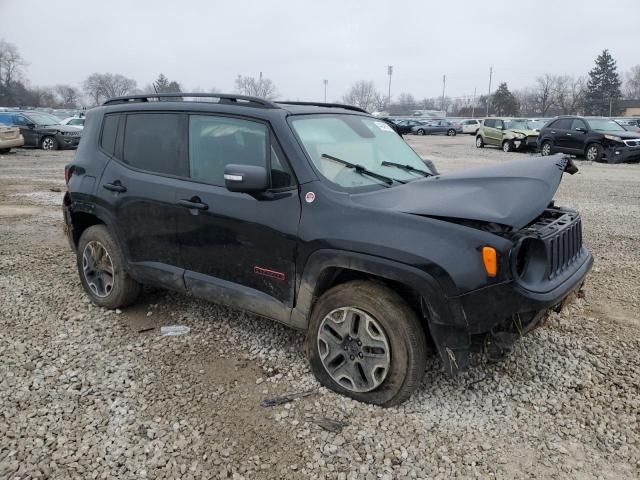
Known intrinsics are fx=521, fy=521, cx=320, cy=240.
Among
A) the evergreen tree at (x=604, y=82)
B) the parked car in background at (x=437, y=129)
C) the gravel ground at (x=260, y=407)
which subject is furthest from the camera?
the evergreen tree at (x=604, y=82)

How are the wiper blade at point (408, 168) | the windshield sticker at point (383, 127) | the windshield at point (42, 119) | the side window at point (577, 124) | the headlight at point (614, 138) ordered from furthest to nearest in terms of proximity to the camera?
the windshield at point (42, 119) → the side window at point (577, 124) → the headlight at point (614, 138) → the windshield sticker at point (383, 127) → the wiper blade at point (408, 168)

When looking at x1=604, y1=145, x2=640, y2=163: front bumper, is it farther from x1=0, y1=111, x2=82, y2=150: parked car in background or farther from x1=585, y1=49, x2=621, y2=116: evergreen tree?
x1=585, y1=49, x2=621, y2=116: evergreen tree

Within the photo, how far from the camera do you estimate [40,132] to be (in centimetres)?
2064

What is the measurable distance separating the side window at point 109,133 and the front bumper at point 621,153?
57.0ft

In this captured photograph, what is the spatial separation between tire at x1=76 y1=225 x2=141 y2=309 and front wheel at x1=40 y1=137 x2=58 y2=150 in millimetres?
18597

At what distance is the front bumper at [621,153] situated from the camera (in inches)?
679

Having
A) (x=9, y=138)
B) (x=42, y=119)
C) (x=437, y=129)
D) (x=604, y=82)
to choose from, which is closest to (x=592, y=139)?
(x=9, y=138)

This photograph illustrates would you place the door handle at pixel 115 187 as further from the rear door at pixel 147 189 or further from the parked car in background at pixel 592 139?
the parked car in background at pixel 592 139

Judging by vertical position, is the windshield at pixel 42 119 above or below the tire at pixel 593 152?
above

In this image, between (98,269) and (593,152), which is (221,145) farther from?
(593,152)

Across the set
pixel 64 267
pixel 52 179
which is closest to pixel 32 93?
pixel 52 179

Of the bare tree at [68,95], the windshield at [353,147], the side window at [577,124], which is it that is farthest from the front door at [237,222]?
the bare tree at [68,95]

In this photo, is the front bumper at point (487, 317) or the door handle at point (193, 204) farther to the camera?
the door handle at point (193, 204)

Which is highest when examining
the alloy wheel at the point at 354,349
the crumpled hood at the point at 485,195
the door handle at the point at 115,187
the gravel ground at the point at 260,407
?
the crumpled hood at the point at 485,195
